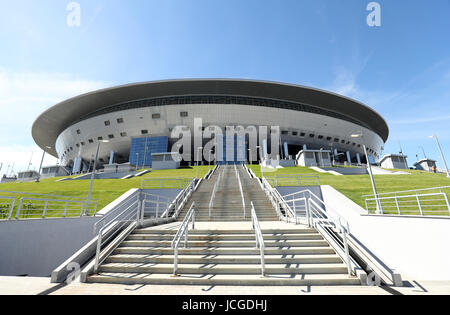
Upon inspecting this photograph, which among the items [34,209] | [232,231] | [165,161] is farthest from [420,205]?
[165,161]

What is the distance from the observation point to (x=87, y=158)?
53250 millimetres

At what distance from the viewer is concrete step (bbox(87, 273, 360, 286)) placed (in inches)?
153

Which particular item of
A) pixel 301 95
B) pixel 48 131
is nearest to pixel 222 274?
pixel 301 95

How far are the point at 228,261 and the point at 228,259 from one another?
0.05 m

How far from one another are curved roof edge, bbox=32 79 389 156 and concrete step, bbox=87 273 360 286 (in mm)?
43046

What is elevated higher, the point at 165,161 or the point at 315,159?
the point at 165,161

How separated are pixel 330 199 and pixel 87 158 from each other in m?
60.1

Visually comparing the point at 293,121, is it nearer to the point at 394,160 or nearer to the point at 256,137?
the point at 256,137

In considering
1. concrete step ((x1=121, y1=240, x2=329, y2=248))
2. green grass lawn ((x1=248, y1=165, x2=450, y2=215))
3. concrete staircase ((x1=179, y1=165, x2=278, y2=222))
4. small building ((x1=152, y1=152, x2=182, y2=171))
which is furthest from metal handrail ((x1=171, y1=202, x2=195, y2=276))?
small building ((x1=152, y1=152, x2=182, y2=171))

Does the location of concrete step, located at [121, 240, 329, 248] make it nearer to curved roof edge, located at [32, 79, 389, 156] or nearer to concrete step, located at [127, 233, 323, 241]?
concrete step, located at [127, 233, 323, 241]

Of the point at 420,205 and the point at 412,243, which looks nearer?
the point at 412,243

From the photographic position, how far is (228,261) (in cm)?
473

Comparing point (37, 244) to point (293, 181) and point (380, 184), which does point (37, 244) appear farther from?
point (380, 184)
